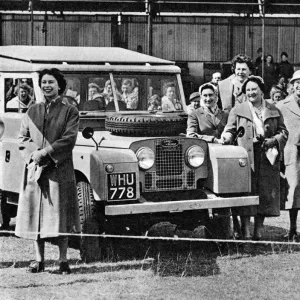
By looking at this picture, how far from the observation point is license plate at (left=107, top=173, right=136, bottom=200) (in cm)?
725

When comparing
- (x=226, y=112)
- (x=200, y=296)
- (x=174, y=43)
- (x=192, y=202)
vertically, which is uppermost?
(x=174, y=43)

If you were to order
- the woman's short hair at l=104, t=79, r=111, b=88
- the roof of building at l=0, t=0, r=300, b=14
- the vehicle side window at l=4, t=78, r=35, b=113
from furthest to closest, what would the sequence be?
the roof of building at l=0, t=0, r=300, b=14 → the woman's short hair at l=104, t=79, r=111, b=88 → the vehicle side window at l=4, t=78, r=35, b=113

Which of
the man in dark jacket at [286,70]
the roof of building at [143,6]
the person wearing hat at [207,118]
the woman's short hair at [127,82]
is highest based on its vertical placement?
the roof of building at [143,6]

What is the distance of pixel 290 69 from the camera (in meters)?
22.0

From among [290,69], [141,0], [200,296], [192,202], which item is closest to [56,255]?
[192,202]

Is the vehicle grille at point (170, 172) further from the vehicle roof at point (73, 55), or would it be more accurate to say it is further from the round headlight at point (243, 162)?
the vehicle roof at point (73, 55)

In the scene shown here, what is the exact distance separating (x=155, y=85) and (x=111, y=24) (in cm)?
1441

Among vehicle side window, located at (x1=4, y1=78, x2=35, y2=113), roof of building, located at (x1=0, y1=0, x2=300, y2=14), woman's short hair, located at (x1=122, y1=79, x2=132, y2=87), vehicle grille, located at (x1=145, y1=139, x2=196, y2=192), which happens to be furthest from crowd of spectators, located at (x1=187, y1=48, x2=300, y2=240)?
roof of building, located at (x1=0, y1=0, x2=300, y2=14)

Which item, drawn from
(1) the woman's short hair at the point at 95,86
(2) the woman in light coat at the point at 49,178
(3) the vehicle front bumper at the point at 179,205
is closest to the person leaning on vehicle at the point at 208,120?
(3) the vehicle front bumper at the point at 179,205

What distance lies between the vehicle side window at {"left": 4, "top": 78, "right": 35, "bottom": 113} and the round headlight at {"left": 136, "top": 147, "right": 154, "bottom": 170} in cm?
148

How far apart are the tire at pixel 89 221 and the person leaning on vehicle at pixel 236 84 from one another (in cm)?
236

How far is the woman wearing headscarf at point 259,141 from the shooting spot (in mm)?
8266

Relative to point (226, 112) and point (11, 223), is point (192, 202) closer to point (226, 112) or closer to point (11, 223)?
point (226, 112)

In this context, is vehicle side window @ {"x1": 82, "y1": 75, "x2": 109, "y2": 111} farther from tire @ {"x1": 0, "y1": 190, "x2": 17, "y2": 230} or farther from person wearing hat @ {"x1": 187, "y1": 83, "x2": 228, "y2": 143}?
tire @ {"x1": 0, "y1": 190, "x2": 17, "y2": 230}
